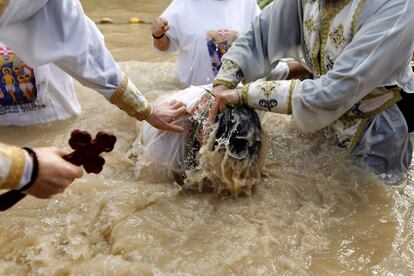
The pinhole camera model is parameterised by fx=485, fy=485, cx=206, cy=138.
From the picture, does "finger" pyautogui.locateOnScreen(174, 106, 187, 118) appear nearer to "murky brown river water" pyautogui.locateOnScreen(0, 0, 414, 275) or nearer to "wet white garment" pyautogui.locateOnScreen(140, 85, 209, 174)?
"wet white garment" pyautogui.locateOnScreen(140, 85, 209, 174)

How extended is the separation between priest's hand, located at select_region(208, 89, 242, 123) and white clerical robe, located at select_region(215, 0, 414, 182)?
46mm

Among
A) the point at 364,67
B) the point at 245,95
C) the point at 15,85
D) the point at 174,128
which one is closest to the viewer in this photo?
the point at 364,67

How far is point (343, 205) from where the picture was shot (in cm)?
229

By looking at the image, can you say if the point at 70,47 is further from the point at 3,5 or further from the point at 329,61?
the point at 329,61

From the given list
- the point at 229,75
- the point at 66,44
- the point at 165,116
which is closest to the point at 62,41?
the point at 66,44

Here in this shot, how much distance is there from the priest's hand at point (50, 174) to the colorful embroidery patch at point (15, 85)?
171cm

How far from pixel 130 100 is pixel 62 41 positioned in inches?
15.7

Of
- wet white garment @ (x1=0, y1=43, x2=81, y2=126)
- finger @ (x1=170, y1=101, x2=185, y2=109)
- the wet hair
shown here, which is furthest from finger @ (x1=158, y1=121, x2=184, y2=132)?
wet white garment @ (x1=0, y1=43, x2=81, y2=126)

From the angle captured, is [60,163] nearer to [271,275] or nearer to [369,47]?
[271,275]

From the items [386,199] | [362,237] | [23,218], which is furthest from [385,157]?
[23,218]

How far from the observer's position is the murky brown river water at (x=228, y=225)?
1884 mm

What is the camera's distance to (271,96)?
215 centimetres

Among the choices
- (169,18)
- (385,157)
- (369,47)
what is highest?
(369,47)

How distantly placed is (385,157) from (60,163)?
5.31 feet
